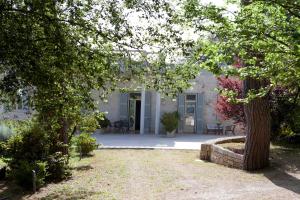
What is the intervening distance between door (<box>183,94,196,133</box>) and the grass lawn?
11337 millimetres

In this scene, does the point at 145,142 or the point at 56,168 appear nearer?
the point at 56,168

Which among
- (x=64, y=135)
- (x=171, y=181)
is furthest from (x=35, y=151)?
(x=171, y=181)

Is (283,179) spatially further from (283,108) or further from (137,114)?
(137,114)

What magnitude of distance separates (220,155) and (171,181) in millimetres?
3429

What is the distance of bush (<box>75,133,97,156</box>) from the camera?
53.2 ft

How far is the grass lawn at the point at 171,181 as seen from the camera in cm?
920

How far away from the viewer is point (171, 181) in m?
10.7

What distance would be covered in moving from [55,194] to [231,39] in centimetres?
565

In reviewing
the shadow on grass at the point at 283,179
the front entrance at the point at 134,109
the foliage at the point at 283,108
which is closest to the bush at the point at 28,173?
the shadow on grass at the point at 283,179

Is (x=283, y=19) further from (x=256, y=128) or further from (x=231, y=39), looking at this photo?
(x=256, y=128)

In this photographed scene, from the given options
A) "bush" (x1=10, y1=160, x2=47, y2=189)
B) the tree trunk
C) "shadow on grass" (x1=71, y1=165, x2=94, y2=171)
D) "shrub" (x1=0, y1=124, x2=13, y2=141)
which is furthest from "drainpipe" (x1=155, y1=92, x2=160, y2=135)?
"bush" (x1=10, y1=160, x2=47, y2=189)

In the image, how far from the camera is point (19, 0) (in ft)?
22.5

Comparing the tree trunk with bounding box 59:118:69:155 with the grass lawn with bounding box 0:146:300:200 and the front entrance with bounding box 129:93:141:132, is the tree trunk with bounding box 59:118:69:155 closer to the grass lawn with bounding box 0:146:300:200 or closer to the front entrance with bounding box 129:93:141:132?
the grass lawn with bounding box 0:146:300:200

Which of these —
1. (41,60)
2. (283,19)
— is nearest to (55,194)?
(41,60)
